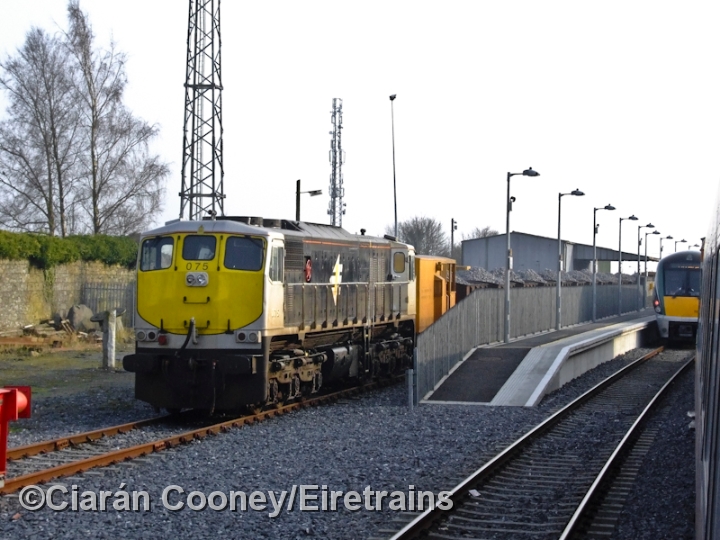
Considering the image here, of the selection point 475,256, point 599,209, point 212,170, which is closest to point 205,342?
point 212,170

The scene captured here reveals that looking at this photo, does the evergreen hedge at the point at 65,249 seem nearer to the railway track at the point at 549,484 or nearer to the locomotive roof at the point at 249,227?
the locomotive roof at the point at 249,227

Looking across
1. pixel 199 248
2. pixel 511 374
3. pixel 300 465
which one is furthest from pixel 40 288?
pixel 300 465

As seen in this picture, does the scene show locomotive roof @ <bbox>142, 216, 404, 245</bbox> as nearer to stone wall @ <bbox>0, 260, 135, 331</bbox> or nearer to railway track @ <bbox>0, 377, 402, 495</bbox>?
railway track @ <bbox>0, 377, 402, 495</bbox>

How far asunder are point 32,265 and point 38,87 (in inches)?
354

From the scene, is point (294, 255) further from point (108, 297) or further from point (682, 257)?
point (682, 257)

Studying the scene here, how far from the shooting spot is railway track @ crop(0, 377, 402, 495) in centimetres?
1057

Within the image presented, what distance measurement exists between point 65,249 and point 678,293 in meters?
22.9

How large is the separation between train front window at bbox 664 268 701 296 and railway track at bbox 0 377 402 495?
71.4 feet

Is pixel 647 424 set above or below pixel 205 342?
below

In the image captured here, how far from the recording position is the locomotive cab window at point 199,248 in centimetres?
1549

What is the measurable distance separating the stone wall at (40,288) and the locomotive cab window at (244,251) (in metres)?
16.5

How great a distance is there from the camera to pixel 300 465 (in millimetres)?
11562

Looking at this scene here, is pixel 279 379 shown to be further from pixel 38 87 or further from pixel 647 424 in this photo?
pixel 38 87

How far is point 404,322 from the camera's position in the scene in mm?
23594
